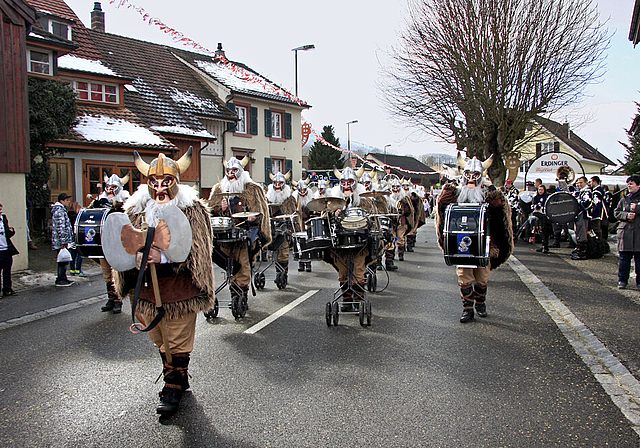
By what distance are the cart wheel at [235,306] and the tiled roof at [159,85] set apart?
15291 millimetres

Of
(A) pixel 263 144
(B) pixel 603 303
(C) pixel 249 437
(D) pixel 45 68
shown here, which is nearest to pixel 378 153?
(A) pixel 263 144

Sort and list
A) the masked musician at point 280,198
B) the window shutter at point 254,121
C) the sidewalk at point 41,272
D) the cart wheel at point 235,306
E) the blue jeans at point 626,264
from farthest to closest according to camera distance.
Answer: the window shutter at point 254,121, the masked musician at point 280,198, the sidewalk at point 41,272, the blue jeans at point 626,264, the cart wheel at point 235,306

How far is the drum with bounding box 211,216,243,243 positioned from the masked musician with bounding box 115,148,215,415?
2238mm

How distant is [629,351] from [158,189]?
15.9 feet

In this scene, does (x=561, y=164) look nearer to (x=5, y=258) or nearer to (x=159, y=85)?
(x=5, y=258)

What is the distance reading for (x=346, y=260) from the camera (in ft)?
22.0

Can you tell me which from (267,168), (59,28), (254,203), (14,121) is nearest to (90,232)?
(254,203)

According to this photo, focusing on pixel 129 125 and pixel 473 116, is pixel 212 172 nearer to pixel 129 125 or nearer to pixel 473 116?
pixel 129 125

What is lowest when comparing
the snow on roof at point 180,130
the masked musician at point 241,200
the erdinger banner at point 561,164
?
the masked musician at point 241,200

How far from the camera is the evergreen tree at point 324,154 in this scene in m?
A: 46.3

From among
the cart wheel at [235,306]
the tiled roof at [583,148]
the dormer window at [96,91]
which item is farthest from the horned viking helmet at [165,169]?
the tiled roof at [583,148]

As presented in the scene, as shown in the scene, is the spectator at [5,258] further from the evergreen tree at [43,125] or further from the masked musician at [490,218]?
the masked musician at [490,218]

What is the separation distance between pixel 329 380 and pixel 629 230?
6.71 metres

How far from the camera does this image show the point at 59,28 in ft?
60.0
